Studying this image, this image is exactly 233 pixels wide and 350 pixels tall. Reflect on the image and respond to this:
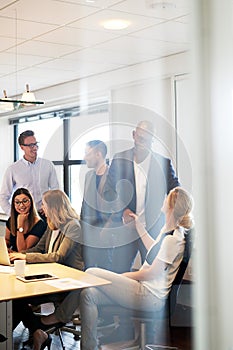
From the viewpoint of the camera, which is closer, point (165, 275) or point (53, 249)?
point (165, 275)

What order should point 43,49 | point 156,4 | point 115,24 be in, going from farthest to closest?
point 43,49, point 115,24, point 156,4

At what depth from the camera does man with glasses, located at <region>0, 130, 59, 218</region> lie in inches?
156

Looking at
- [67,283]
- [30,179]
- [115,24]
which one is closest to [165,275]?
[67,283]

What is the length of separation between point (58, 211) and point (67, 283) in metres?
0.68

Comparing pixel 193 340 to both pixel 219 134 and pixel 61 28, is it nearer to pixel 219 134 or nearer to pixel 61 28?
pixel 219 134

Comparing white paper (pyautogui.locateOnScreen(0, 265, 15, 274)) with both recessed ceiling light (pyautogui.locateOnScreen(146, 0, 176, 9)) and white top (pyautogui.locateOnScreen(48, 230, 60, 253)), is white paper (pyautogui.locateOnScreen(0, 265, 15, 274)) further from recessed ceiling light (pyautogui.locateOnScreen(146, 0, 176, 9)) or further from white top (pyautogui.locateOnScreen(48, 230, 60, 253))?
recessed ceiling light (pyautogui.locateOnScreen(146, 0, 176, 9))

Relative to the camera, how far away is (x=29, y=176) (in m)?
3.97

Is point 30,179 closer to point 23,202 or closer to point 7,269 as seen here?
point 23,202

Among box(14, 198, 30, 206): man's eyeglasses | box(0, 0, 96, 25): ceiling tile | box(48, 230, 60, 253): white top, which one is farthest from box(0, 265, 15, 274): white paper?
box(0, 0, 96, 25): ceiling tile

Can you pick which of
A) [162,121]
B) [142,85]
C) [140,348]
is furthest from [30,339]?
[142,85]

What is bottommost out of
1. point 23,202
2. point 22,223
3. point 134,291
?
point 134,291

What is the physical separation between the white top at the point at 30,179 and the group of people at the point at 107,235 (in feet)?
1.06

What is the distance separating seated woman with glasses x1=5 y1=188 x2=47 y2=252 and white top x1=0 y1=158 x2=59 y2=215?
0.77 meters

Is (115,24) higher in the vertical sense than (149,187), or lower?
higher
